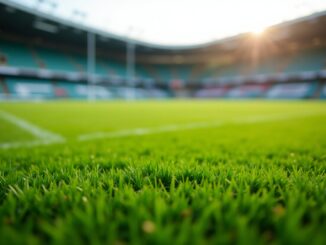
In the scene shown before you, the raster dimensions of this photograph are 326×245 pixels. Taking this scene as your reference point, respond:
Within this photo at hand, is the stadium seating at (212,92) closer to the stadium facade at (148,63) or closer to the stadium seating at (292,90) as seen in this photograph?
the stadium facade at (148,63)

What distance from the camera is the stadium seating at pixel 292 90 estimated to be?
3050 centimetres

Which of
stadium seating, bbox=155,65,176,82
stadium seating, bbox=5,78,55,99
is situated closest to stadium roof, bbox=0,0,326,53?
stadium seating, bbox=5,78,55,99

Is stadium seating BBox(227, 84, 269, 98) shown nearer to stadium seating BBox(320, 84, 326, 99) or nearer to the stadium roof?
stadium seating BBox(320, 84, 326, 99)

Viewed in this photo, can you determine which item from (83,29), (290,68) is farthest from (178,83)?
(83,29)

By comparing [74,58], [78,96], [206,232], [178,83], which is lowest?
[206,232]

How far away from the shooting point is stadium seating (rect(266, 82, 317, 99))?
100 ft

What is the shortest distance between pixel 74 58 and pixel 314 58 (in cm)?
3625

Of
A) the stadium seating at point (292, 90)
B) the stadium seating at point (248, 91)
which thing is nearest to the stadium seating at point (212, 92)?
the stadium seating at point (248, 91)

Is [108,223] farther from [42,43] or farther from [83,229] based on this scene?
[42,43]

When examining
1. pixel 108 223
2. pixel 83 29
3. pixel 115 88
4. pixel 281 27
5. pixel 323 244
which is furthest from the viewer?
pixel 115 88

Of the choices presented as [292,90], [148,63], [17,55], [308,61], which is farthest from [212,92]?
[17,55]

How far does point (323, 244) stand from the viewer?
0.57m

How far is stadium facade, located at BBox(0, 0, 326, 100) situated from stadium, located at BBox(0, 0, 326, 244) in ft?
0.66

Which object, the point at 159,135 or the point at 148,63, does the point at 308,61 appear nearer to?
the point at 148,63
